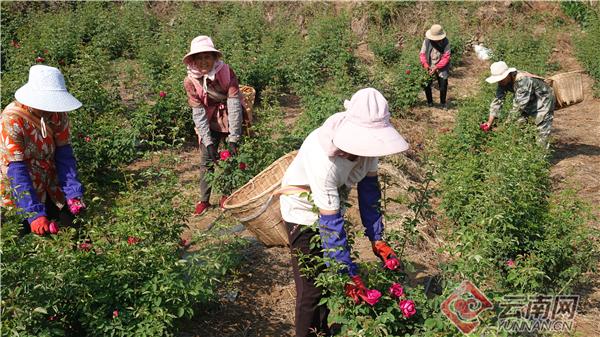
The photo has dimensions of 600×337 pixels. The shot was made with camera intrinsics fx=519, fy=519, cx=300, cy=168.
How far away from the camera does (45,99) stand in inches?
118

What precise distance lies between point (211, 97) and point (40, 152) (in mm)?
1610

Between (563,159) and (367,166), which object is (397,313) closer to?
(367,166)

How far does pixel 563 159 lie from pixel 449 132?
5.05ft

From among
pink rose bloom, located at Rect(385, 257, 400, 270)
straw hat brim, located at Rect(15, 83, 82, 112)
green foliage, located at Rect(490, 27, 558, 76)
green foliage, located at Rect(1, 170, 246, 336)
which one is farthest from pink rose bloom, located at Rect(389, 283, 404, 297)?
green foliage, located at Rect(490, 27, 558, 76)

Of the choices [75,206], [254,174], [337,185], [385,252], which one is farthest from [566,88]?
[75,206]

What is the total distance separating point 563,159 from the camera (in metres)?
6.91

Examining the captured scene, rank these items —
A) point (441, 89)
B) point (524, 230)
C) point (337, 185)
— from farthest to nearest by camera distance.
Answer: point (441, 89), point (524, 230), point (337, 185)

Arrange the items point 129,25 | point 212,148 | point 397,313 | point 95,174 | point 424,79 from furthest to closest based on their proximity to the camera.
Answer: point 129,25 < point 424,79 < point 95,174 < point 212,148 < point 397,313

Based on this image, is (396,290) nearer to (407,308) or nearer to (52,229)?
(407,308)

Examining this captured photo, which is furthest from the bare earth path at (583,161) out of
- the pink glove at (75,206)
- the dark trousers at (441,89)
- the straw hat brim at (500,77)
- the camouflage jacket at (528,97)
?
the pink glove at (75,206)

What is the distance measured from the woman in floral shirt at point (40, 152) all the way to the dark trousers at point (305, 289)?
1359 mm

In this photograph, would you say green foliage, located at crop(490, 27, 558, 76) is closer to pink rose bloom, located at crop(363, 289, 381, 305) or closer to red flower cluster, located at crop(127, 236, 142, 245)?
pink rose bloom, located at crop(363, 289, 381, 305)

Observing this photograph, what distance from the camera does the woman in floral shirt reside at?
9.66 feet

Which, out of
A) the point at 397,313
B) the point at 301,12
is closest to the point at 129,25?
the point at 301,12
